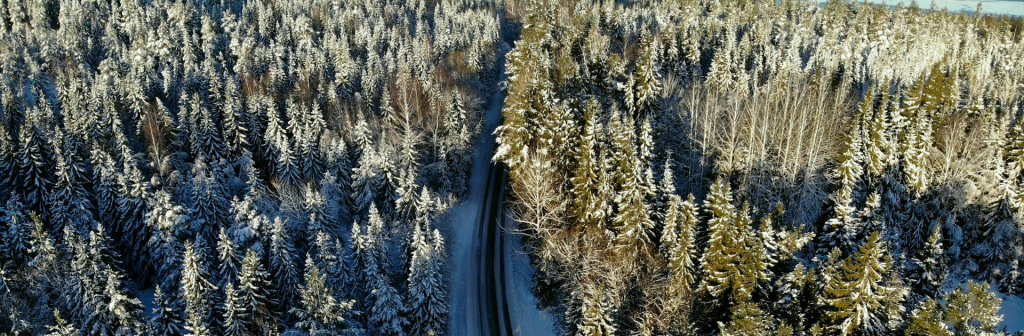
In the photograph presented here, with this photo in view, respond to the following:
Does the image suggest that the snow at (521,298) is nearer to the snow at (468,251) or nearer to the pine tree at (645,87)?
the snow at (468,251)

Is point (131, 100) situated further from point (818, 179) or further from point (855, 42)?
point (855, 42)

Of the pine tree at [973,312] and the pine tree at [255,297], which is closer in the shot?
the pine tree at [973,312]

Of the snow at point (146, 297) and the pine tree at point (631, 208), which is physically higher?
the pine tree at point (631, 208)

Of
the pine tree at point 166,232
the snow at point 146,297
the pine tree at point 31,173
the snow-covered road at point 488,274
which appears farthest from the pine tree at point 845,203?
the pine tree at point 31,173

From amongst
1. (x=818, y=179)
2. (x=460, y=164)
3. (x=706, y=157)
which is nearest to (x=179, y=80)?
(x=460, y=164)

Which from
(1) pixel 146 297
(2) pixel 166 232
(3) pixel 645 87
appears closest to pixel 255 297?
(2) pixel 166 232

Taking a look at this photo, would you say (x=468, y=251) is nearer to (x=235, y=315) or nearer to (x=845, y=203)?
(x=235, y=315)

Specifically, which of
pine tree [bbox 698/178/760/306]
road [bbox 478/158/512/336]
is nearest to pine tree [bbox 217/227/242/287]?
road [bbox 478/158/512/336]
